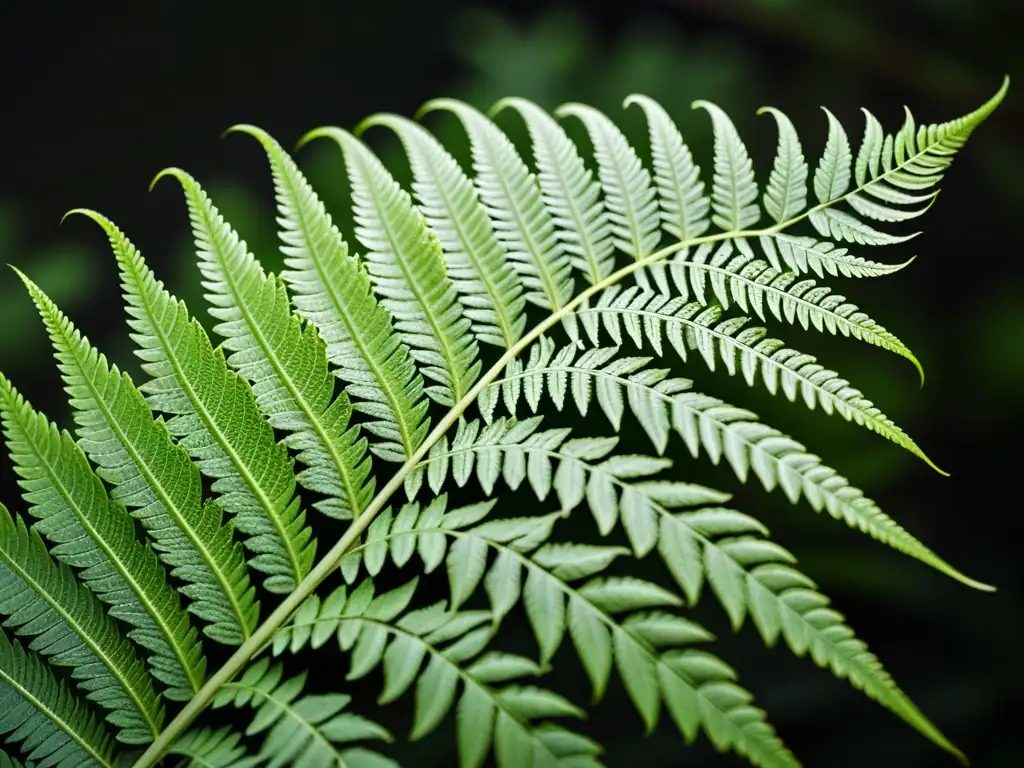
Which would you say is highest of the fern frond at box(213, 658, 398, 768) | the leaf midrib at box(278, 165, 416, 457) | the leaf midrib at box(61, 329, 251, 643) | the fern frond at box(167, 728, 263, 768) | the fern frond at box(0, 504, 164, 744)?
the leaf midrib at box(278, 165, 416, 457)

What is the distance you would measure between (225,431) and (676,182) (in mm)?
411

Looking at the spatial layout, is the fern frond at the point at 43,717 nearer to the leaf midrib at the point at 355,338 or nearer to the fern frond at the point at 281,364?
the fern frond at the point at 281,364

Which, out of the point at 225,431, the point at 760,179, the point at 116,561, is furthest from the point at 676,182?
the point at 760,179

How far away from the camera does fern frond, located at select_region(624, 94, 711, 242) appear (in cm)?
72

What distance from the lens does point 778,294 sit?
66 centimetres

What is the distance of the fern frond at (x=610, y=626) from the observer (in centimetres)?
50

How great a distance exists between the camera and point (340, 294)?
0.65 meters

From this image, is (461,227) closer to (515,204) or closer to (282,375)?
(515,204)

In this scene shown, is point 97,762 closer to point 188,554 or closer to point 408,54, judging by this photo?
point 188,554

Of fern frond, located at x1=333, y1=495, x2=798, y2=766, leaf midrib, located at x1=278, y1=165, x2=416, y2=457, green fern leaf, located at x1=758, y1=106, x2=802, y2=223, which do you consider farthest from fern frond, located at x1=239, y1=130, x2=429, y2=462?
green fern leaf, located at x1=758, y1=106, x2=802, y2=223

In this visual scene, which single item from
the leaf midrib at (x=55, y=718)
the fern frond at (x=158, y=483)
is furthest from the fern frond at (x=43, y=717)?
the fern frond at (x=158, y=483)

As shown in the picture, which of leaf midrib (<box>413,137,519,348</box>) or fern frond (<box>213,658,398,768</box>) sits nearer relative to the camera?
fern frond (<box>213,658,398,768</box>)

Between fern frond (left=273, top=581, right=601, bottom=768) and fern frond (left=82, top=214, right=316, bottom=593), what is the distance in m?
0.08

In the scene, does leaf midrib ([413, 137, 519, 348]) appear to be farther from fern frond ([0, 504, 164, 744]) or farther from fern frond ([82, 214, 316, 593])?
fern frond ([0, 504, 164, 744])
